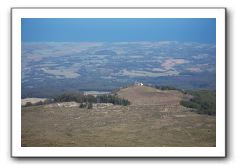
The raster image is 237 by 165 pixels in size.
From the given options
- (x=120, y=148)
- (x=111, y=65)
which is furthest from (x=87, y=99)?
(x=120, y=148)

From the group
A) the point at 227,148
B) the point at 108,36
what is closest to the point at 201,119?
the point at 227,148

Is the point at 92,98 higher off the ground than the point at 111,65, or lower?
lower

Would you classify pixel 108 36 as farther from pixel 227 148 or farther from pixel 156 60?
pixel 227 148

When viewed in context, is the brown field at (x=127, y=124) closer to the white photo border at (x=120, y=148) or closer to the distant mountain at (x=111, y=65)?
the white photo border at (x=120, y=148)

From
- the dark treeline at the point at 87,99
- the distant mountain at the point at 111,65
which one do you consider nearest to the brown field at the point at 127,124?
the dark treeline at the point at 87,99

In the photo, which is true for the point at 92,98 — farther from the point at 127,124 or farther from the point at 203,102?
the point at 203,102

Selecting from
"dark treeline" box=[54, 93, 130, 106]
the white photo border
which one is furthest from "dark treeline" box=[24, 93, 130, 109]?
the white photo border
